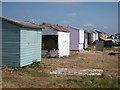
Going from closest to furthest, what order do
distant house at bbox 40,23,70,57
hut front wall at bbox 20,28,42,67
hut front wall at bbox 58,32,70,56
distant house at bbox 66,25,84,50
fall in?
hut front wall at bbox 20,28,42,67
distant house at bbox 40,23,70,57
hut front wall at bbox 58,32,70,56
distant house at bbox 66,25,84,50

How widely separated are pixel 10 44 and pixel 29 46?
1.38 metres

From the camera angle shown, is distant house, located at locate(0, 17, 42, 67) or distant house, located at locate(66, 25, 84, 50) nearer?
distant house, located at locate(0, 17, 42, 67)

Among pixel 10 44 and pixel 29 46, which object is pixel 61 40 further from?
pixel 10 44

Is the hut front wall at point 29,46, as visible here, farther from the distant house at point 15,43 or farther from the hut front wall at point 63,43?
the hut front wall at point 63,43

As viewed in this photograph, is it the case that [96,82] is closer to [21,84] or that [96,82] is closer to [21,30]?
[21,84]

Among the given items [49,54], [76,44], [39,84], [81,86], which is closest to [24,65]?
[39,84]

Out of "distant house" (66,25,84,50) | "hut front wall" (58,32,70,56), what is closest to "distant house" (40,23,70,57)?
"hut front wall" (58,32,70,56)

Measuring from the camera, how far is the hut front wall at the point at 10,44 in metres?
13.0

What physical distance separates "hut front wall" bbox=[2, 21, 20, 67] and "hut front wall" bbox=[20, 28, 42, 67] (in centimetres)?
27

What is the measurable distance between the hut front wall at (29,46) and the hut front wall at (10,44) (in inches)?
10.5

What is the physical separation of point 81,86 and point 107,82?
43.5 inches

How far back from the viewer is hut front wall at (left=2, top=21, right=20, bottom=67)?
1301cm

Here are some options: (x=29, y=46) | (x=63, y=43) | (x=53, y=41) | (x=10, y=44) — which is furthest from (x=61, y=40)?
(x=10, y=44)

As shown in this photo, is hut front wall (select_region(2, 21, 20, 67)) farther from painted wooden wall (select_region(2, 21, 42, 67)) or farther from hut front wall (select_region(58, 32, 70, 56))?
hut front wall (select_region(58, 32, 70, 56))
